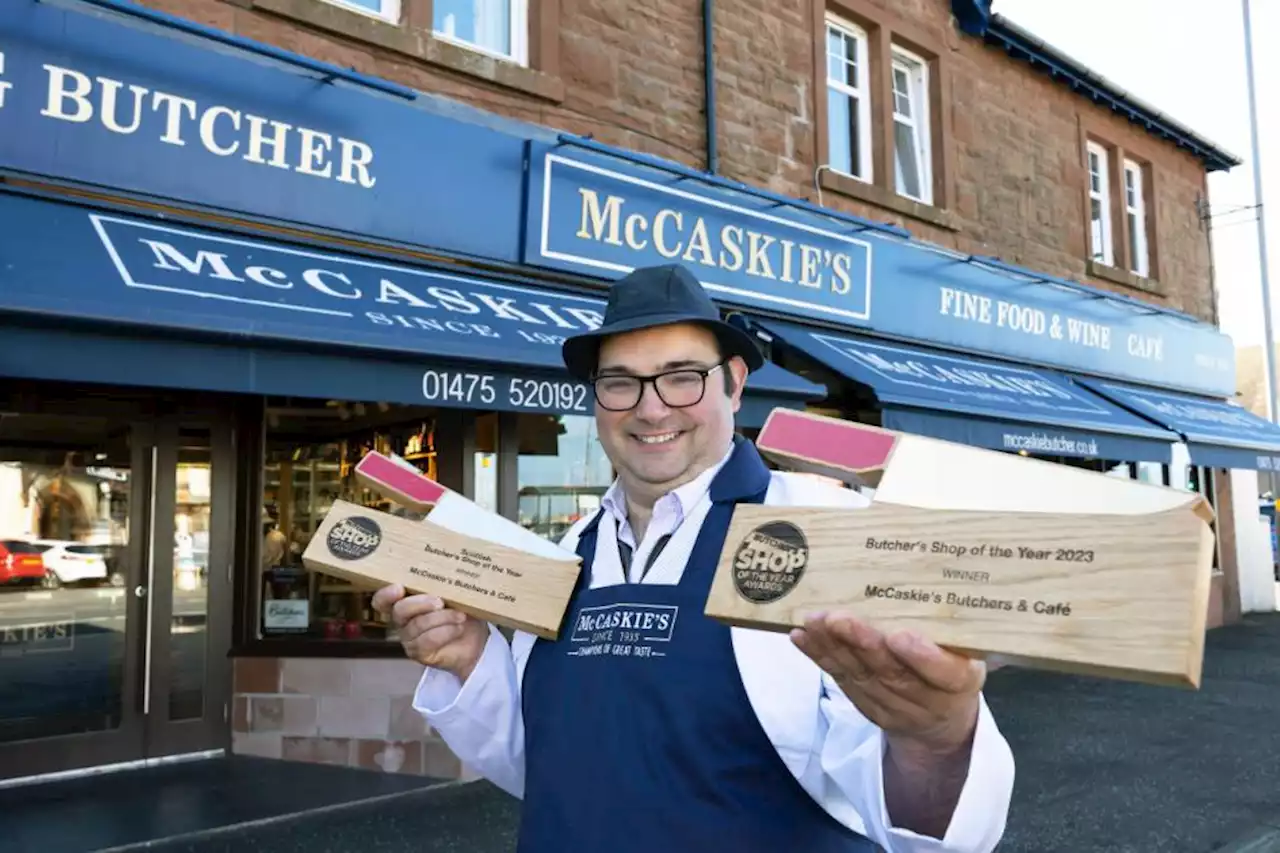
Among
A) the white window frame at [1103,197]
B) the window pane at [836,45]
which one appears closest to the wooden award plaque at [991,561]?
the window pane at [836,45]

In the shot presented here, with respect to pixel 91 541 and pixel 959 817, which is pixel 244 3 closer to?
pixel 91 541

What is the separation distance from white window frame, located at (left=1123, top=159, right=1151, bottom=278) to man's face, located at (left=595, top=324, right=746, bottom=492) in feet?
41.3

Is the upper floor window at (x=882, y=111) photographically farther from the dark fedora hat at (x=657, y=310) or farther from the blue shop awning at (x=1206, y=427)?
the dark fedora hat at (x=657, y=310)

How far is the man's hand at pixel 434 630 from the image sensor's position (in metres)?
1.66

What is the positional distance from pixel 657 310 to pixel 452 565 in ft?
1.94

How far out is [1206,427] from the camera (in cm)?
1027

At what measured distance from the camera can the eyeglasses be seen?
179 centimetres

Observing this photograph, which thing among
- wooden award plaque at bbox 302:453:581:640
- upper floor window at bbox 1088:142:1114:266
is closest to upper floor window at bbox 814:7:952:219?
upper floor window at bbox 1088:142:1114:266

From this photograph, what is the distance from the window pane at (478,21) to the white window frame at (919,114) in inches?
177

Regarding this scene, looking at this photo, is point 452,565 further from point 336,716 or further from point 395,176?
point 336,716

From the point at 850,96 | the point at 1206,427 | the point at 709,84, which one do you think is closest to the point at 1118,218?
the point at 1206,427

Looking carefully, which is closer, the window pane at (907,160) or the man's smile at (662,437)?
the man's smile at (662,437)

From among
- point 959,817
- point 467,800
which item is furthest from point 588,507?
point 959,817

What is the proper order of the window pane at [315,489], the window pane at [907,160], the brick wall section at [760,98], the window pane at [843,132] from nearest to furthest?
1. the brick wall section at [760,98]
2. the window pane at [315,489]
3. the window pane at [843,132]
4. the window pane at [907,160]
